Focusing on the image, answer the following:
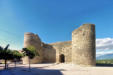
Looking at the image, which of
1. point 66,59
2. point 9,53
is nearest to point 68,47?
point 66,59

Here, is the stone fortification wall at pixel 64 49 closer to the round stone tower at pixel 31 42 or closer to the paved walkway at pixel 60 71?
the round stone tower at pixel 31 42

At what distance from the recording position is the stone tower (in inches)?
678

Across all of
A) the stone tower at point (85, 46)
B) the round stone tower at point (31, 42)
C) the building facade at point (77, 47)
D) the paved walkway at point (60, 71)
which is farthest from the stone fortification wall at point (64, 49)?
the paved walkway at point (60, 71)

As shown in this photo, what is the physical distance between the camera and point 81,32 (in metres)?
18.7

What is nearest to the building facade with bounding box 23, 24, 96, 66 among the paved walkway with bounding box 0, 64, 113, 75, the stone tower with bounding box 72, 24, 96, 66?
the stone tower with bounding box 72, 24, 96, 66

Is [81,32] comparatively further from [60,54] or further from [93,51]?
[60,54]

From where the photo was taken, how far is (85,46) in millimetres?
17609

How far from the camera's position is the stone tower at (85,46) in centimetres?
1722

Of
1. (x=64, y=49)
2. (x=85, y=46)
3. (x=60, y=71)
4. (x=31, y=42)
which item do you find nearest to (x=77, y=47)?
(x=85, y=46)

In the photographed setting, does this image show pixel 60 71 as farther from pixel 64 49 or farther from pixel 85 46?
pixel 64 49

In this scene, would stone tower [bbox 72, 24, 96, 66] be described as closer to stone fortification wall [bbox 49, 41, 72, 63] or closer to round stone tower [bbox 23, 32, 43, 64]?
stone fortification wall [bbox 49, 41, 72, 63]

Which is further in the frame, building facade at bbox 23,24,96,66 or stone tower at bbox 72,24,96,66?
building facade at bbox 23,24,96,66

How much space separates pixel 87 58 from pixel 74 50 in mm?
3149

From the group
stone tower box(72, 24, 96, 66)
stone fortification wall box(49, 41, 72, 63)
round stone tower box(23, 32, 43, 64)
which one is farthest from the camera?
round stone tower box(23, 32, 43, 64)
